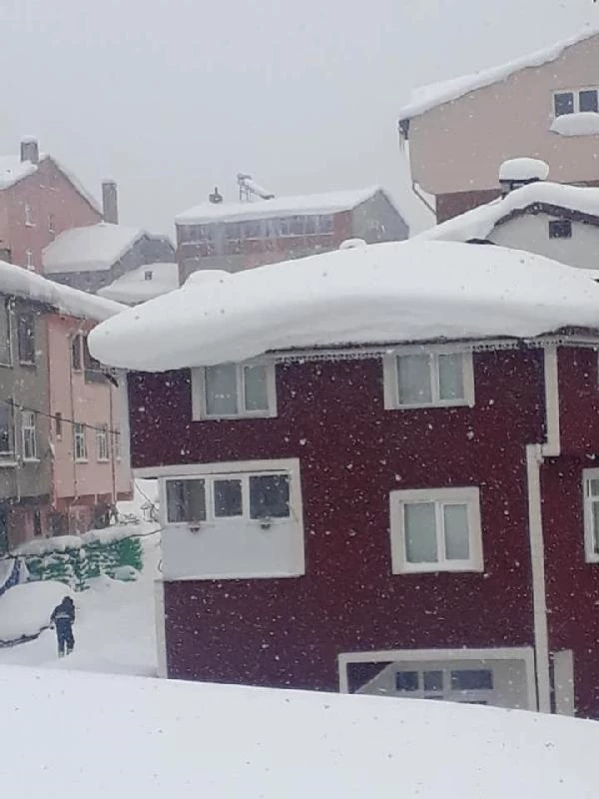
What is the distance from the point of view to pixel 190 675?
21422 millimetres

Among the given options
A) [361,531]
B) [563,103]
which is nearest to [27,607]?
[361,531]

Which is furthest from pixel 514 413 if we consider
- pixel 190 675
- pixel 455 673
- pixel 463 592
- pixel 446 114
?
pixel 446 114

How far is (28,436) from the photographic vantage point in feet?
107

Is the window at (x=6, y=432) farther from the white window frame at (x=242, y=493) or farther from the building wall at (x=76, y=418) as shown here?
the white window frame at (x=242, y=493)

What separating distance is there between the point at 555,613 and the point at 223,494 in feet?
18.1

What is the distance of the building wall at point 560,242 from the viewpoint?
27141mm

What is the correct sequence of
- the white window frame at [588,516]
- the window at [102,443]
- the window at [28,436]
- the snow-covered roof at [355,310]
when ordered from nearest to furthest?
the snow-covered roof at [355,310], the white window frame at [588,516], the window at [28,436], the window at [102,443]

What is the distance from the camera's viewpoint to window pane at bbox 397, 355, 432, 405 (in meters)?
21.2

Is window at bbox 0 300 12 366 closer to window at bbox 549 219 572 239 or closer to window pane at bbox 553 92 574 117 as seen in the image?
window at bbox 549 219 572 239

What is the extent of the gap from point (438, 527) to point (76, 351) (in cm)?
1794

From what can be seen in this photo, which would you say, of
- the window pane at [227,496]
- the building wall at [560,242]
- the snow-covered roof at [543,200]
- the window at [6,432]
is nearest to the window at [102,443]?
the window at [6,432]

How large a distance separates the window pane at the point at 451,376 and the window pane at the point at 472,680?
183 inches

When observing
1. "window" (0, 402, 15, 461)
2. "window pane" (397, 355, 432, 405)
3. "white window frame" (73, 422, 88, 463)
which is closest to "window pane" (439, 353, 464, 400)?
"window pane" (397, 355, 432, 405)

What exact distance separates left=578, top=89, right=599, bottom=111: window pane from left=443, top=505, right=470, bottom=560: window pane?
1956cm
